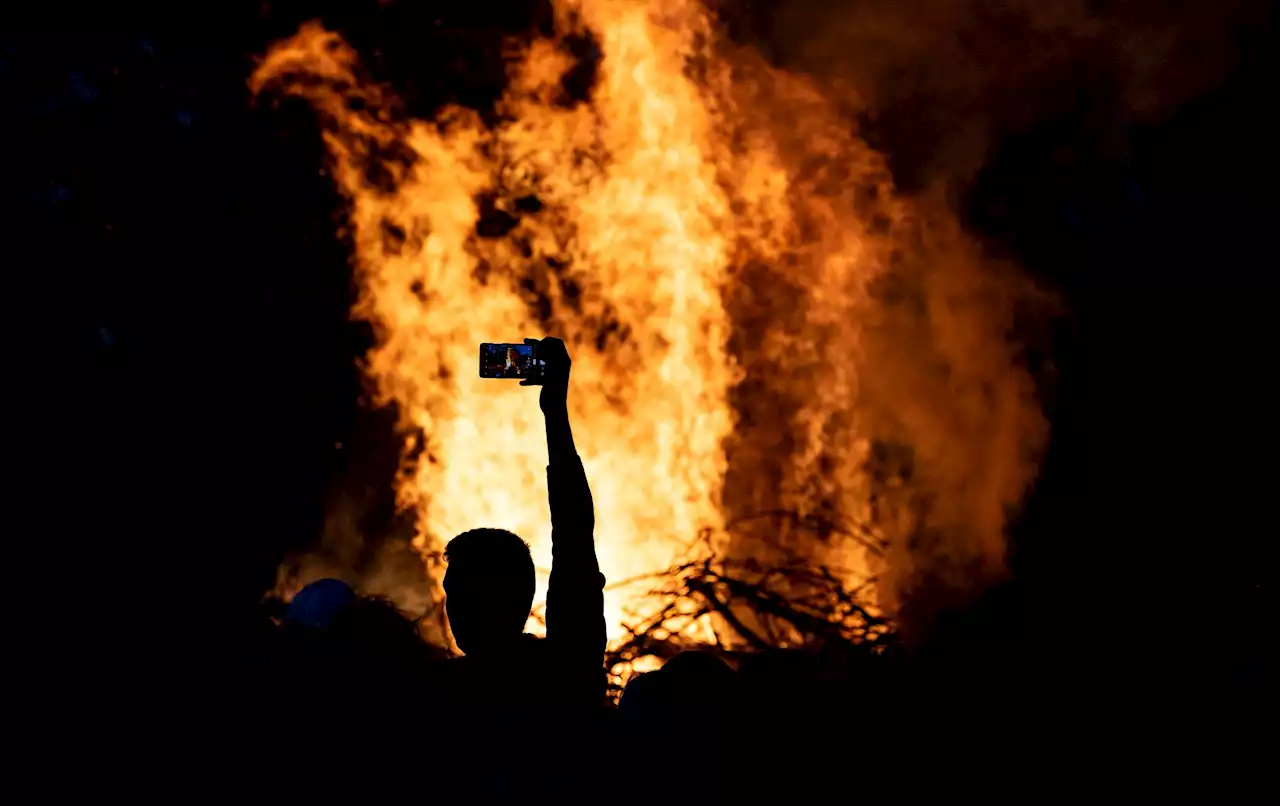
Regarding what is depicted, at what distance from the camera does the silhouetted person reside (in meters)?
1.86

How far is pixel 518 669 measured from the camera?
1898 millimetres

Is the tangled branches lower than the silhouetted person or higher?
higher

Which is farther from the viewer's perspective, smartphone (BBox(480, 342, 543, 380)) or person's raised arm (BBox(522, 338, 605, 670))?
smartphone (BBox(480, 342, 543, 380))

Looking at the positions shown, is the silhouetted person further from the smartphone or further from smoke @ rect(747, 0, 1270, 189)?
smoke @ rect(747, 0, 1270, 189)

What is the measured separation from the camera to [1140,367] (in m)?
4.75

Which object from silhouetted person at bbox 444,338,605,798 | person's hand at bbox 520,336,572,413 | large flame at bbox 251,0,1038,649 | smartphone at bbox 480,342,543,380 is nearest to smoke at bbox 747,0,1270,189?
large flame at bbox 251,0,1038,649

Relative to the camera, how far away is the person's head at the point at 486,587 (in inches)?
72.8

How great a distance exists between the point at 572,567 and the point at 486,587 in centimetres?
23

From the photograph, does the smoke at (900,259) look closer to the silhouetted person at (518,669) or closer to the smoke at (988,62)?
the smoke at (988,62)

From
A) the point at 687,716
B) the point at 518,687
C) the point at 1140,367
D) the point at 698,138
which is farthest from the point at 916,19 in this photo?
the point at 518,687

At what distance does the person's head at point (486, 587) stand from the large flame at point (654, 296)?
3241 mm

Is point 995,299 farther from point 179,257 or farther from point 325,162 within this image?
point 179,257

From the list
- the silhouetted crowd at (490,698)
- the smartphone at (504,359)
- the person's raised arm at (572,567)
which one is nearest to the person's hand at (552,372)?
the silhouetted crowd at (490,698)

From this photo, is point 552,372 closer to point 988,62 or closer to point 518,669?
point 518,669
